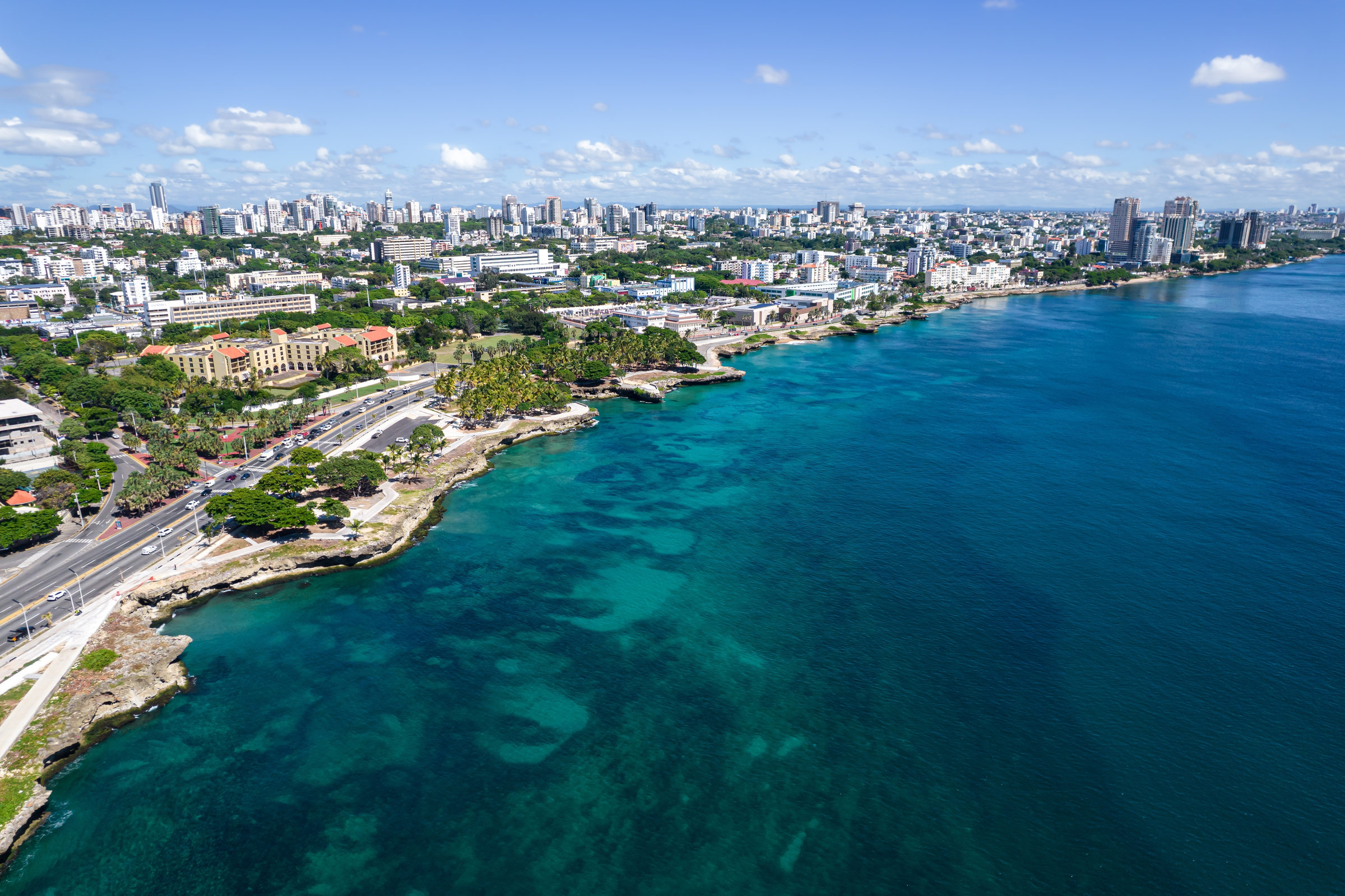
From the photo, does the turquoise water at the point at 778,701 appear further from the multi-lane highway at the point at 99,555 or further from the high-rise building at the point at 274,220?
the high-rise building at the point at 274,220

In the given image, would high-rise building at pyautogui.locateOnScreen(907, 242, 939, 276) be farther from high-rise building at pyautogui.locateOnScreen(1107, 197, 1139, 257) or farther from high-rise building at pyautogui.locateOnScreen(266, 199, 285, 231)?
high-rise building at pyautogui.locateOnScreen(266, 199, 285, 231)

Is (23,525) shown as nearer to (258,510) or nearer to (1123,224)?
(258,510)

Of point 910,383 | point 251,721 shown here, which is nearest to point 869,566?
point 251,721

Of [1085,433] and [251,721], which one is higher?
[1085,433]

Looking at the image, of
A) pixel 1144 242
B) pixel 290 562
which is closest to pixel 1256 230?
pixel 1144 242

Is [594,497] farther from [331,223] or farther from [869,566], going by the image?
[331,223]

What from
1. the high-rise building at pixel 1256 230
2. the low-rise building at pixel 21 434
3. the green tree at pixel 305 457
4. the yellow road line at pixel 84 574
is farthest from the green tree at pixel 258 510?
the high-rise building at pixel 1256 230
